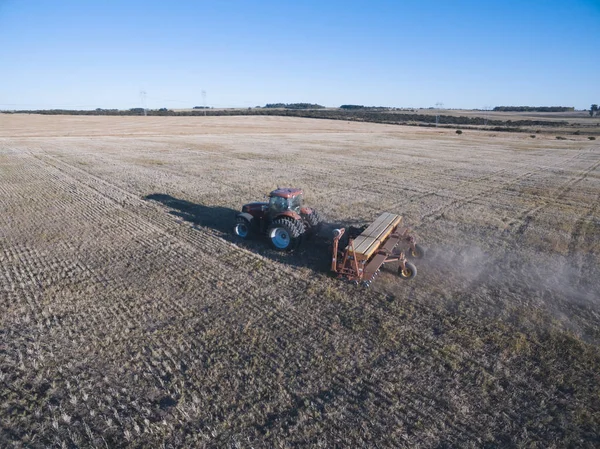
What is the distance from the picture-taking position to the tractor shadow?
34.1ft

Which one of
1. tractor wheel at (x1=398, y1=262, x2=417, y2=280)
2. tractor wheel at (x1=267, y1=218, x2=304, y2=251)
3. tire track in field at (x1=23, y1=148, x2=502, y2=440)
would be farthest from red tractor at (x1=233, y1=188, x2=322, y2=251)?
tractor wheel at (x1=398, y1=262, x2=417, y2=280)

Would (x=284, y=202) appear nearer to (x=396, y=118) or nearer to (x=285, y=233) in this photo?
(x=285, y=233)

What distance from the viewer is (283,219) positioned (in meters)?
10.5

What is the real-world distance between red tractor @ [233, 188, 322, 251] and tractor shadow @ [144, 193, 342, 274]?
0.31 meters

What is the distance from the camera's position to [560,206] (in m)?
17.1

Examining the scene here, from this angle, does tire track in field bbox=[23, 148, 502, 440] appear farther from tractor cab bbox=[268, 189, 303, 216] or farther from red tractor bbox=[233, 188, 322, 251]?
tractor cab bbox=[268, 189, 303, 216]

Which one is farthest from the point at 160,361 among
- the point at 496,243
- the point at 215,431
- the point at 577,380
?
the point at 496,243

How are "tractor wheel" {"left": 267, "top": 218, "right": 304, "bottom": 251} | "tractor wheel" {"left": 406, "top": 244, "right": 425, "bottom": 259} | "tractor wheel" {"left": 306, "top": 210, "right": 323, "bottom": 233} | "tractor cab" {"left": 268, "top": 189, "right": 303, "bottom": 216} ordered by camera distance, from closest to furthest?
"tractor wheel" {"left": 267, "top": 218, "right": 304, "bottom": 251}, "tractor cab" {"left": 268, "top": 189, "right": 303, "bottom": 216}, "tractor wheel" {"left": 406, "top": 244, "right": 425, "bottom": 259}, "tractor wheel" {"left": 306, "top": 210, "right": 323, "bottom": 233}

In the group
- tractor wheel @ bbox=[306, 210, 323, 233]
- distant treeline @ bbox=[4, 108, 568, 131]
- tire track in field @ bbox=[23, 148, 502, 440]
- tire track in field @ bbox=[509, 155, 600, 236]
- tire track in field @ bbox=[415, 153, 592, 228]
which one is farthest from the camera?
distant treeline @ bbox=[4, 108, 568, 131]

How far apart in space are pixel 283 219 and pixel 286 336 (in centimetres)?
414

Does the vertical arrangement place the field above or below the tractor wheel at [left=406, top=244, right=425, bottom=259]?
below

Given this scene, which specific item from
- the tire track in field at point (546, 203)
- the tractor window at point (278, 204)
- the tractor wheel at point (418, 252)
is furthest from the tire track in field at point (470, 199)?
the tractor window at point (278, 204)

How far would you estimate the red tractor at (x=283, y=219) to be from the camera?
34.2 ft

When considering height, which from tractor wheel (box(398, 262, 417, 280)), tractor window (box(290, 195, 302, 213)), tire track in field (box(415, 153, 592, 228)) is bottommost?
tractor wheel (box(398, 262, 417, 280))
